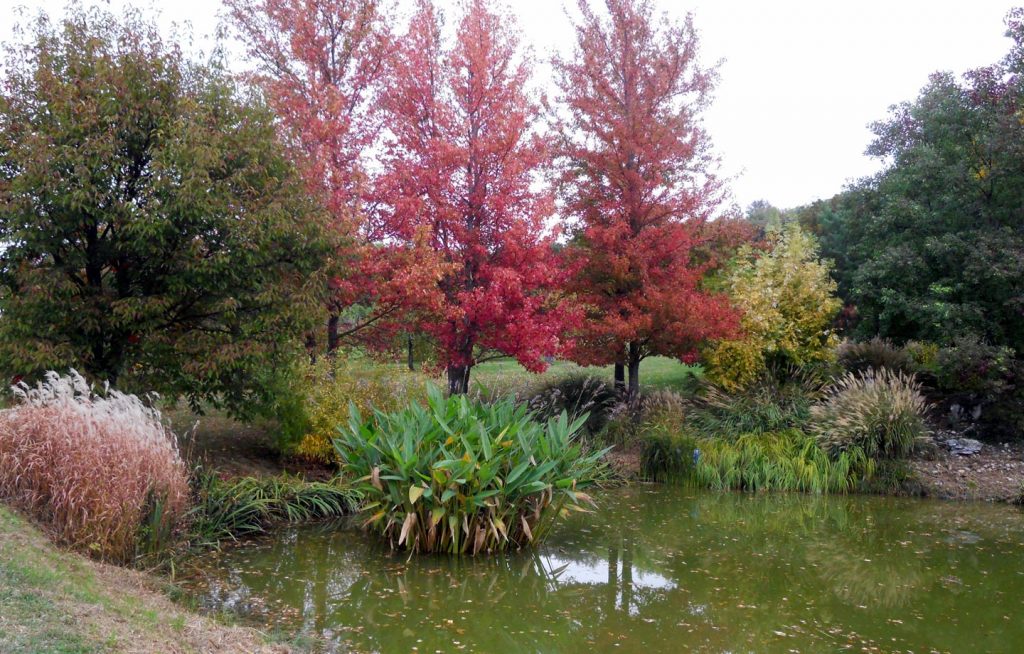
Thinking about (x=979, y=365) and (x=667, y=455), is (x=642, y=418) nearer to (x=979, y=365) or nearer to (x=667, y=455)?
(x=667, y=455)

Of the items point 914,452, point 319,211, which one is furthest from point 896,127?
point 319,211

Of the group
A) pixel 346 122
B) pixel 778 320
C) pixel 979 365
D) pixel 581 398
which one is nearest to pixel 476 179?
pixel 346 122

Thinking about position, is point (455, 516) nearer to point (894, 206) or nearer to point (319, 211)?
point (319, 211)

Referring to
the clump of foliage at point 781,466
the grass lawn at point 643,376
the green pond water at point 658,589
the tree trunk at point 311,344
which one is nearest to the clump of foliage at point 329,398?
the tree trunk at point 311,344

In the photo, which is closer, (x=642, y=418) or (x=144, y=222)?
(x=144, y=222)

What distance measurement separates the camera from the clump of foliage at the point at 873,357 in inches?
635

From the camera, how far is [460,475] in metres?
7.69

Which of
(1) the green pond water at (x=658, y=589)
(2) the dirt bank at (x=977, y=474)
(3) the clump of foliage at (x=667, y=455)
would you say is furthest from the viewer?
(3) the clump of foliage at (x=667, y=455)

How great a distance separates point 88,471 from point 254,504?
270cm

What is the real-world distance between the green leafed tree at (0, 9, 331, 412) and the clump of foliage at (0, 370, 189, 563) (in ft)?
6.33

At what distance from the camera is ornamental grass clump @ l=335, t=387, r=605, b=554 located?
7898 mm

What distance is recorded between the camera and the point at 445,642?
19.7 ft

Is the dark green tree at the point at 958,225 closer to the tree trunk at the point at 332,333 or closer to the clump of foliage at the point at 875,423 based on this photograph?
the clump of foliage at the point at 875,423

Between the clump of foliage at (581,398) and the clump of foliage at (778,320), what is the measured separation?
2316mm
